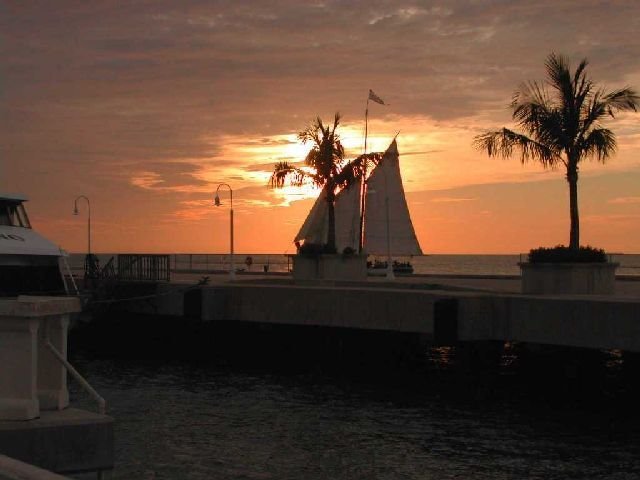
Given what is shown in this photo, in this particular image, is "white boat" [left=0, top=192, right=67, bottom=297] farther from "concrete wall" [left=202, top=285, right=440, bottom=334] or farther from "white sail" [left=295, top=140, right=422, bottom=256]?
"white sail" [left=295, top=140, right=422, bottom=256]

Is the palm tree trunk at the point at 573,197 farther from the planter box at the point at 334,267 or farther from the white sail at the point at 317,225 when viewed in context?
the white sail at the point at 317,225

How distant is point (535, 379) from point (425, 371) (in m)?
4.32

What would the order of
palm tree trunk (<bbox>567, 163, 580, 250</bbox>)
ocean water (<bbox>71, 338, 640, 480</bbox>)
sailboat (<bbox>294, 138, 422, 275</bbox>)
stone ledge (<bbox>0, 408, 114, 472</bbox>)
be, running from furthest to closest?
1. sailboat (<bbox>294, 138, 422, 275</bbox>)
2. palm tree trunk (<bbox>567, 163, 580, 250</bbox>)
3. ocean water (<bbox>71, 338, 640, 480</bbox>)
4. stone ledge (<bbox>0, 408, 114, 472</bbox>)

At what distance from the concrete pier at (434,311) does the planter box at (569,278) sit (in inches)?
41.8

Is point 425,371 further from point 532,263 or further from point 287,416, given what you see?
point 287,416

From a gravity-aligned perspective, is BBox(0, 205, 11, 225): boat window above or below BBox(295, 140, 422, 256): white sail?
below

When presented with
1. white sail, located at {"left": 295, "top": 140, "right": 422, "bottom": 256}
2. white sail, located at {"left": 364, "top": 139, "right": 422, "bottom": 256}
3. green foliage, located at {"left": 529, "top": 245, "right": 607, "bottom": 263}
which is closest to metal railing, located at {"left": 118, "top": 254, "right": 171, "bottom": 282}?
green foliage, located at {"left": 529, "top": 245, "right": 607, "bottom": 263}

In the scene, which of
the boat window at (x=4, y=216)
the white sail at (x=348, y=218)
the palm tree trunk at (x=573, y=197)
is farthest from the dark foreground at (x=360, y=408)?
the white sail at (x=348, y=218)

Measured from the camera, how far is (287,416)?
24.1 meters

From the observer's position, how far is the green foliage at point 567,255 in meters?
31.8

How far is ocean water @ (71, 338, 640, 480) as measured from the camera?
Result: 18625 millimetres

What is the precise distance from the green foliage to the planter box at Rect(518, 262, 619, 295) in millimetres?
428

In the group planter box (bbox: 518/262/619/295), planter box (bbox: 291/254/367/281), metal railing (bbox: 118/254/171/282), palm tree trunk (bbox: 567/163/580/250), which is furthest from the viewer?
planter box (bbox: 291/254/367/281)

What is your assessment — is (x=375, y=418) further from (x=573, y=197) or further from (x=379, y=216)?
(x=379, y=216)
